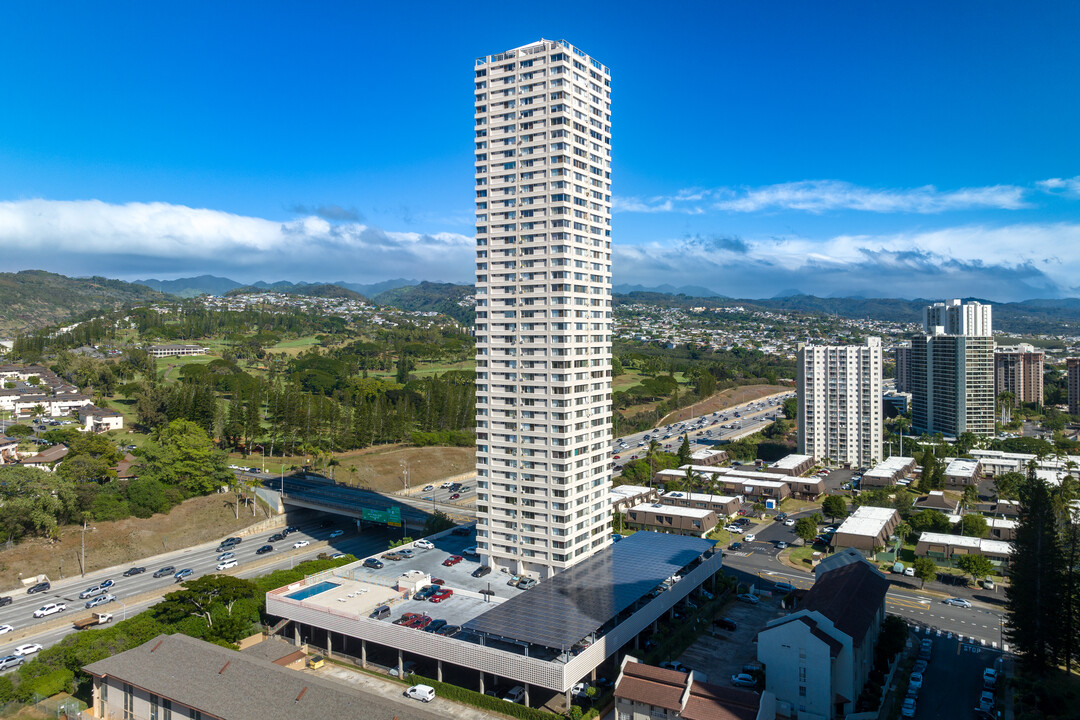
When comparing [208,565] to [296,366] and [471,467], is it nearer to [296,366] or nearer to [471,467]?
[471,467]

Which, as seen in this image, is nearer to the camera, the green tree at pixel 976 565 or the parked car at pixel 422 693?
the parked car at pixel 422 693

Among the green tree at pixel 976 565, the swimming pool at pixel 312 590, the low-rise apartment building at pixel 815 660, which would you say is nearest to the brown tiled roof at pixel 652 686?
the low-rise apartment building at pixel 815 660

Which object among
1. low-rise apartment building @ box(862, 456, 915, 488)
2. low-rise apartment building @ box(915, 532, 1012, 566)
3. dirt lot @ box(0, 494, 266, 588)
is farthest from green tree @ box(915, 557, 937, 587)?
dirt lot @ box(0, 494, 266, 588)

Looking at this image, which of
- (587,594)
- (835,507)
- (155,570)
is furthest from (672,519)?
(155,570)

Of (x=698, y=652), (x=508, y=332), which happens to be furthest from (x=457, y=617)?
(x=508, y=332)

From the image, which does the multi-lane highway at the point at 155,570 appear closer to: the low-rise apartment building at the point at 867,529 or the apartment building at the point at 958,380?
the low-rise apartment building at the point at 867,529

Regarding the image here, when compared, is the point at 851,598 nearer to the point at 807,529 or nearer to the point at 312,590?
the point at 807,529

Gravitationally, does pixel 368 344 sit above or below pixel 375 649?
above
